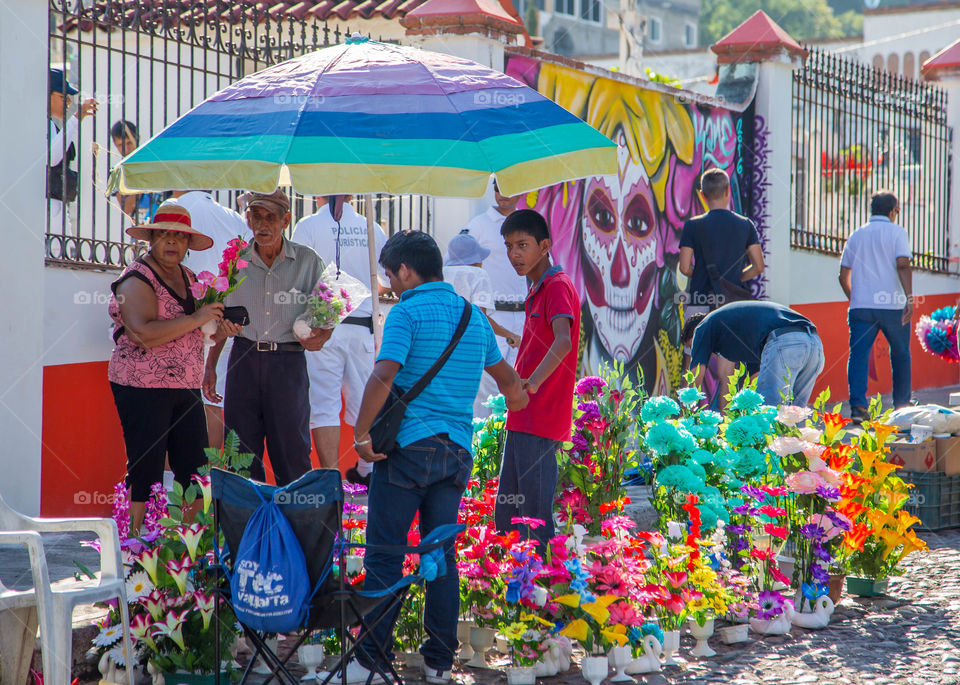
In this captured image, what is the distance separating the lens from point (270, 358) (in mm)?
6039

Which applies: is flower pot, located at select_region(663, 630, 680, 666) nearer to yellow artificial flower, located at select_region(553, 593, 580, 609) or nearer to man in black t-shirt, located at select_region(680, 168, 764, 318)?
yellow artificial flower, located at select_region(553, 593, 580, 609)

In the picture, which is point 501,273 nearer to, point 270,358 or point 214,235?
point 214,235

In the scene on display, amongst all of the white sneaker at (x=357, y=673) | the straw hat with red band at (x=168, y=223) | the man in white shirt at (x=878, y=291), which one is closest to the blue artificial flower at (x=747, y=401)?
the white sneaker at (x=357, y=673)

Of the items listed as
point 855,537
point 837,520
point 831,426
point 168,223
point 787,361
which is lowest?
point 855,537

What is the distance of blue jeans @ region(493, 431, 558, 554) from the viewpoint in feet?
17.3

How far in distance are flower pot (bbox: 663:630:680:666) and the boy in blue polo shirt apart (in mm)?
899

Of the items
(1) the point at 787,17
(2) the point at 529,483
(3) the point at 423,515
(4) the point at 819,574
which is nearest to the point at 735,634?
(4) the point at 819,574

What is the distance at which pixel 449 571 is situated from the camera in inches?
181

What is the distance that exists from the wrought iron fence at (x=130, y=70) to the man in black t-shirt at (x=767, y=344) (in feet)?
10.6

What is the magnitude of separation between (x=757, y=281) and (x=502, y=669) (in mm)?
8026

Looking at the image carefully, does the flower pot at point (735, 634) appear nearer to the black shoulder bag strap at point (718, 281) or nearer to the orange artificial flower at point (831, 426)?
the orange artificial flower at point (831, 426)

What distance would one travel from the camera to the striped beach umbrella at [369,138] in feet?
15.3

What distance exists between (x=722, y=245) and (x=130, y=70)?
179 inches

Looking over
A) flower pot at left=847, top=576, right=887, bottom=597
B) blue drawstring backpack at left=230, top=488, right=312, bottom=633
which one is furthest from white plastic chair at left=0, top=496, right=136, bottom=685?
flower pot at left=847, top=576, right=887, bottom=597
